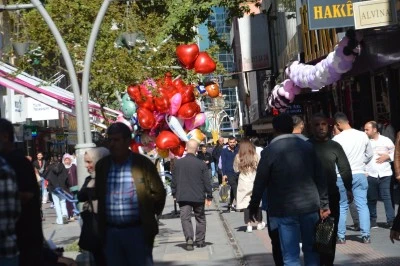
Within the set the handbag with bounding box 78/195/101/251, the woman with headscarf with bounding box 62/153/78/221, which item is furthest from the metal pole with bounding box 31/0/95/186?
the woman with headscarf with bounding box 62/153/78/221

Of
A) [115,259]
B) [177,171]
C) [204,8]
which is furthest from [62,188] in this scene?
[115,259]

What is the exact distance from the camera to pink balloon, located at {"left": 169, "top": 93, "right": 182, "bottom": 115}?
749 inches

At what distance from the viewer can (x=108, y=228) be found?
8750 mm

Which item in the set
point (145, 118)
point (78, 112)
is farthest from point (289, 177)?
point (145, 118)

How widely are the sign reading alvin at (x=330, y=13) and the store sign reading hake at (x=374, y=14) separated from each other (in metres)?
1.41

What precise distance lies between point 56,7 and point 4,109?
1914 cm

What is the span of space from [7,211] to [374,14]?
559 inches

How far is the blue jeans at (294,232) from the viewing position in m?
9.68

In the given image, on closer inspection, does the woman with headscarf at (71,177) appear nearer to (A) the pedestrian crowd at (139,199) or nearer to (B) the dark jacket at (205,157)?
(B) the dark jacket at (205,157)

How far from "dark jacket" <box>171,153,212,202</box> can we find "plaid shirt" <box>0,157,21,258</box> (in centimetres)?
930

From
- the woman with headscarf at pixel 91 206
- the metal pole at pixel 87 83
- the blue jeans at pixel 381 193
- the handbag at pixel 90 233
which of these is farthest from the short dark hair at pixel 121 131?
the blue jeans at pixel 381 193

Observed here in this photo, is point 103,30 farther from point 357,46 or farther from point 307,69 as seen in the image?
point 307,69

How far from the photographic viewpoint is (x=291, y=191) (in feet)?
31.9

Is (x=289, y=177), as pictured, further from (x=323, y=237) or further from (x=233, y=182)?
(x=233, y=182)
